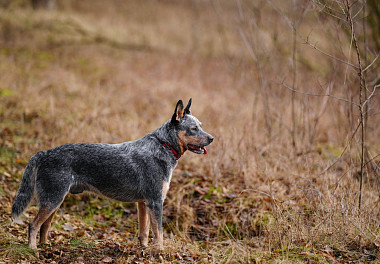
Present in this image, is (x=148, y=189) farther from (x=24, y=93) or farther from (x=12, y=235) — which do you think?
(x=24, y=93)

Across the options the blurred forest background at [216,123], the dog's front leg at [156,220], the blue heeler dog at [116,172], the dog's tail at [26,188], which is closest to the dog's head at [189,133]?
the blue heeler dog at [116,172]

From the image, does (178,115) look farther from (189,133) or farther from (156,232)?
(156,232)

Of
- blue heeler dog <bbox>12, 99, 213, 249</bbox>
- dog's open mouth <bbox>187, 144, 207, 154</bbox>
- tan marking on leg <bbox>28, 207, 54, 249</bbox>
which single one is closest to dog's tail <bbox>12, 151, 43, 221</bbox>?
blue heeler dog <bbox>12, 99, 213, 249</bbox>

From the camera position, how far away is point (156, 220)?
16.5ft

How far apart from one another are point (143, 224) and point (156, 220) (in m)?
0.49

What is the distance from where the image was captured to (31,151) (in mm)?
8219

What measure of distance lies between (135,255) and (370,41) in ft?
33.4

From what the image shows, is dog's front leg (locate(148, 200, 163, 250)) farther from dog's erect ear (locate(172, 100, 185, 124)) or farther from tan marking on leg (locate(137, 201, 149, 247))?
dog's erect ear (locate(172, 100, 185, 124))

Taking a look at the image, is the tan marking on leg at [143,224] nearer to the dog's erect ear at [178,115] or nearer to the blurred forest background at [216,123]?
the blurred forest background at [216,123]

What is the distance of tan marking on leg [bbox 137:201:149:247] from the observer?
536cm

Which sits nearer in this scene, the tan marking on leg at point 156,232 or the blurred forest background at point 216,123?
the tan marking on leg at point 156,232

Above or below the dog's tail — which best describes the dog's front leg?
below

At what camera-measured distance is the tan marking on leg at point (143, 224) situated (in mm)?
5359

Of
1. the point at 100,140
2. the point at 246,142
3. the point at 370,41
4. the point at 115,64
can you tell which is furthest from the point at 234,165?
the point at 115,64
